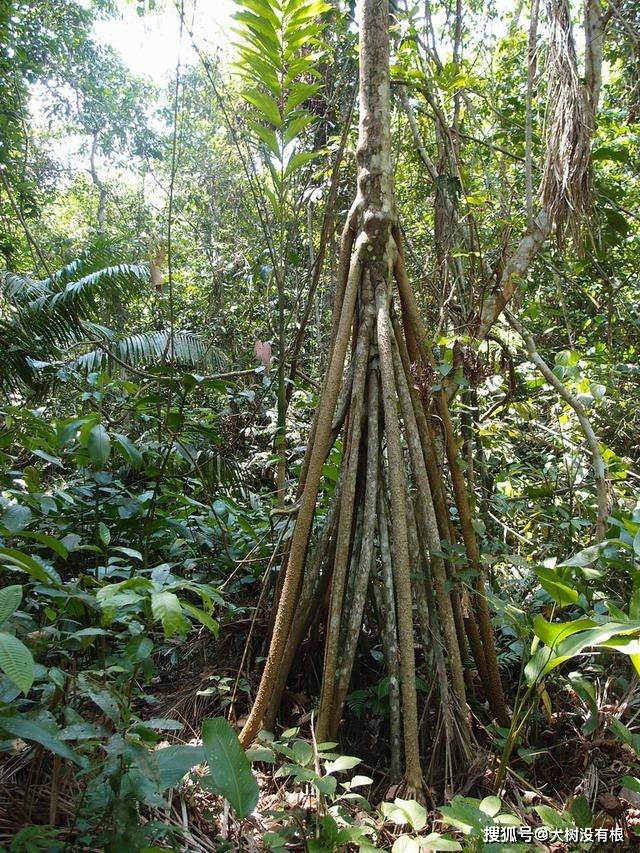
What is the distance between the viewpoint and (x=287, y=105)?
3047mm

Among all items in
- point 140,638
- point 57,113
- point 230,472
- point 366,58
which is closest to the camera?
point 140,638

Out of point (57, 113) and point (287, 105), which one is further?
point (57, 113)

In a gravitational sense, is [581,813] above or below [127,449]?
below

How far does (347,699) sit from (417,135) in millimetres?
2792

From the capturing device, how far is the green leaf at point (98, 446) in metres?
2.17

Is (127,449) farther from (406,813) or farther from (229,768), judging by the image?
(406,813)

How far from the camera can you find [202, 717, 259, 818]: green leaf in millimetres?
1425

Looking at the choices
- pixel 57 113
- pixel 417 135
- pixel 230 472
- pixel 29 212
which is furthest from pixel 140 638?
pixel 57 113

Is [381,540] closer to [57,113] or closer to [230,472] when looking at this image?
→ [230,472]

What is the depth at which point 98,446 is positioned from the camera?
2.19m

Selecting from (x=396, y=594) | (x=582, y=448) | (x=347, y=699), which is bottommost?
(x=347, y=699)

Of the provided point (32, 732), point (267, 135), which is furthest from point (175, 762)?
point (267, 135)

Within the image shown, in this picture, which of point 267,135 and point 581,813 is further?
point 267,135

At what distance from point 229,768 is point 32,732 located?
1.50 feet
